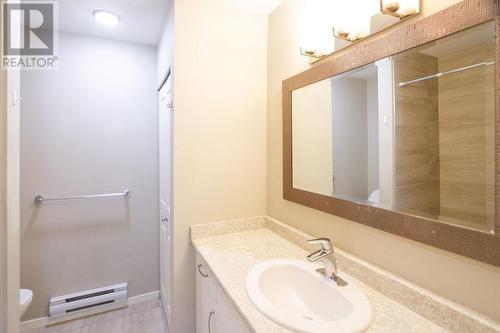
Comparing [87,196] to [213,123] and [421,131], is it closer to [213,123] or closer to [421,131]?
[213,123]

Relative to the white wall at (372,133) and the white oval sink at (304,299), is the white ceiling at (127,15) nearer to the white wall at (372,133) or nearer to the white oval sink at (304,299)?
the white wall at (372,133)

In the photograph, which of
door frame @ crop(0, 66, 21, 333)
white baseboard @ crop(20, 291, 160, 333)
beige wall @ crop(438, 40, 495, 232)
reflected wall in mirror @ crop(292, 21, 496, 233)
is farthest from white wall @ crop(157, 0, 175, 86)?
white baseboard @ crop(20, 291, 160, 333)

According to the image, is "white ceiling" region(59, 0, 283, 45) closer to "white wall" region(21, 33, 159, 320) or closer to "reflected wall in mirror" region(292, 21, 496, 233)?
"white wall" region(21, 33, 159, 320)

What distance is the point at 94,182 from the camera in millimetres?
2078

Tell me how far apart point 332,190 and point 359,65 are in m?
0.60

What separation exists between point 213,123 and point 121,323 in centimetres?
184

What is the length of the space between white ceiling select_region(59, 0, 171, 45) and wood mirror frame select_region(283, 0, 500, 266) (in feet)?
3.99

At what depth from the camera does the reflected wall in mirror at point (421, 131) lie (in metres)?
0.73

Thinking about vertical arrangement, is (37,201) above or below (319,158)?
below

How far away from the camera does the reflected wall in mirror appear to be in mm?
729

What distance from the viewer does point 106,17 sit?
1.75 m

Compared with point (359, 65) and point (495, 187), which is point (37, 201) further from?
point (495, 187)

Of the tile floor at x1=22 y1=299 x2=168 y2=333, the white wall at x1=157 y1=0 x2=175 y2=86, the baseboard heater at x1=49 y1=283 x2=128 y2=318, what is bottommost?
the tile floor at x1=22 y1=299 x2=168 y2=333

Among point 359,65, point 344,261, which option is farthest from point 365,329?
point 359,65
